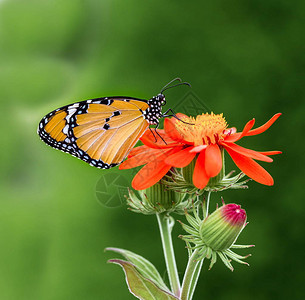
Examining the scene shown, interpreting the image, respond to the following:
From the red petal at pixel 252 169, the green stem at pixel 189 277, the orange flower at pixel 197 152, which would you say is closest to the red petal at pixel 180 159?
the orange flower at pixel 197 152

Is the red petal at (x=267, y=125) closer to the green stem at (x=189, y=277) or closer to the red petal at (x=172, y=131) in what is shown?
the red petal at (x=172, y=131)

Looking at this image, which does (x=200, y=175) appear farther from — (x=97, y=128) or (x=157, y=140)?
(x=97, y=128)

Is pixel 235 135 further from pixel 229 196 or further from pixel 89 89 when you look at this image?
pixel 89 89

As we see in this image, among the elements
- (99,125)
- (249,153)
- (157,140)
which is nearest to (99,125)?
(99,125)

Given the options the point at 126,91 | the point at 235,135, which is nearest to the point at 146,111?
the point at 235,135

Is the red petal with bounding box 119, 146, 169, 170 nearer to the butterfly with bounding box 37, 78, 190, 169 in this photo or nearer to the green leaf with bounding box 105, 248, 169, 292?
the butterfly with bounding box 37, 78, 190, 169
